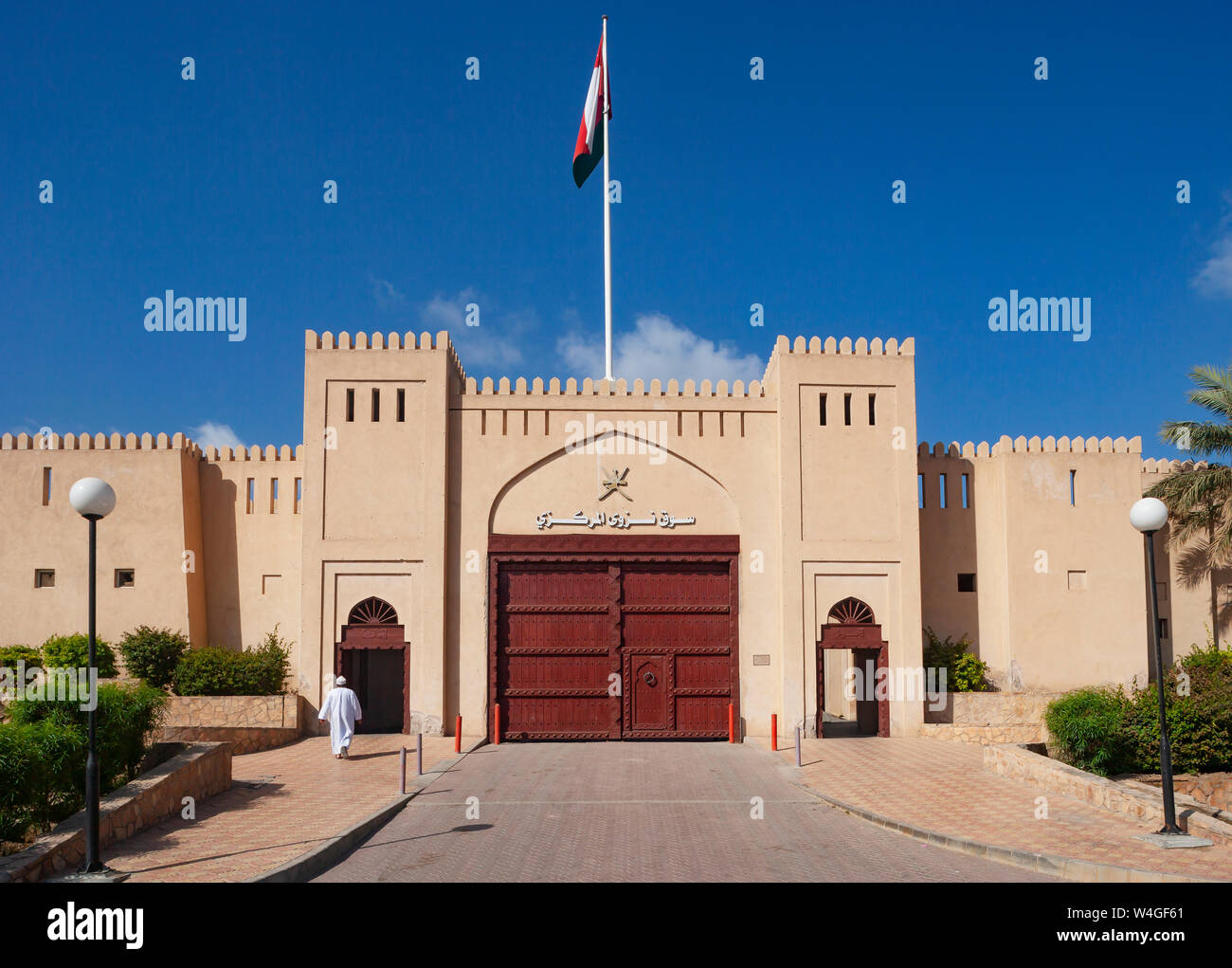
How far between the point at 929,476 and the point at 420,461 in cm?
1119

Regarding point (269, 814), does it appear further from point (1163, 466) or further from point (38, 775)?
point (1163, 466)

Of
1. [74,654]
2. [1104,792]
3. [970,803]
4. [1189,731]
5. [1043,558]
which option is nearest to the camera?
[1104,792]

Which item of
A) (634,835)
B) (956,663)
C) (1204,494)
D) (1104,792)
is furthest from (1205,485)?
(634,835)

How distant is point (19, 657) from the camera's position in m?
20.3

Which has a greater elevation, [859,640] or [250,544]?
[250,544]

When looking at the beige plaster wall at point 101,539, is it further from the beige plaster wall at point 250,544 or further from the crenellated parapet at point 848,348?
the crenellated parapet at point 848,348

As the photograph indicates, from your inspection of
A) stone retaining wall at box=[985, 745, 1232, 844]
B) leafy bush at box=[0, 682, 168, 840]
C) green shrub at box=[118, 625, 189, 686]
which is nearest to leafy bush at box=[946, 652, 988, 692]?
stone retaining wall at box=[985, 745, 1232, 844]

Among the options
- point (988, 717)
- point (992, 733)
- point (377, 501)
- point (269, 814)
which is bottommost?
point (992, 733)

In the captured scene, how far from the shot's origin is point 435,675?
65.7ft

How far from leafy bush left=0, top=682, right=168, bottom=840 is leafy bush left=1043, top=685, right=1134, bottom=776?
14375mm

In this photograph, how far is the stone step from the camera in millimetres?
19547

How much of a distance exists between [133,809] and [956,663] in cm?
1620
